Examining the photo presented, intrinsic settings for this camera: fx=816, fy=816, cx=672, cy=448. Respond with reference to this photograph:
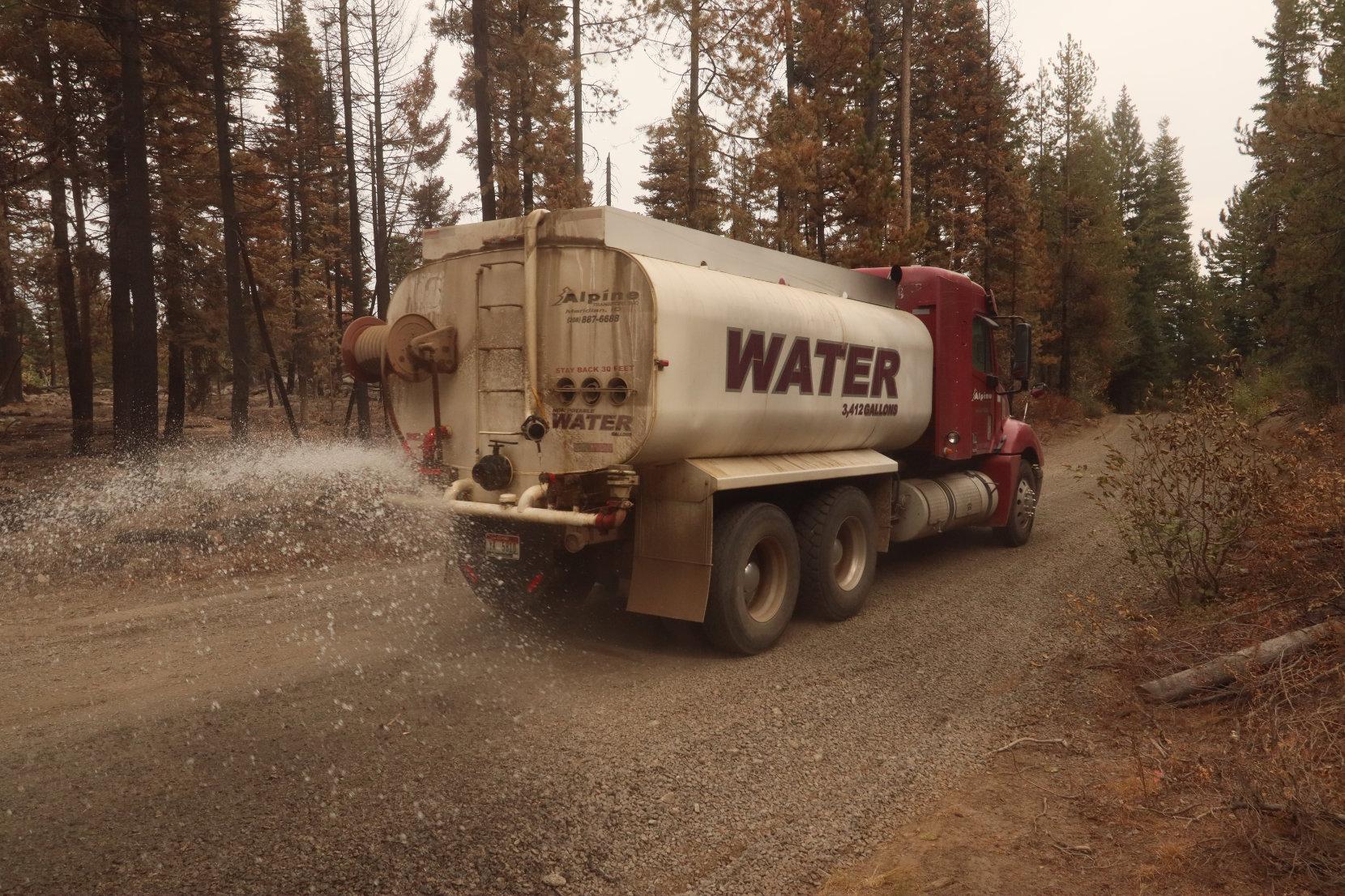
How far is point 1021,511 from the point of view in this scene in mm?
10750

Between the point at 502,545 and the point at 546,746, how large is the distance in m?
1.78

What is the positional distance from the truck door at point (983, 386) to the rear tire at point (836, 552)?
2.69 m

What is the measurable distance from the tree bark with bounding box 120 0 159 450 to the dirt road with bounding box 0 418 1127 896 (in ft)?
23.0

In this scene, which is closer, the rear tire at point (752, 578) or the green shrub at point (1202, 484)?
the rear tire at point (752, 578)

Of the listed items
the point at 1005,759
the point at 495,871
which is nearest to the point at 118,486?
the point at 495,871

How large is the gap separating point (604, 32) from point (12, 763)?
684 inches

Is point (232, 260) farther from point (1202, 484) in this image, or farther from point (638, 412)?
point (1202, 484)

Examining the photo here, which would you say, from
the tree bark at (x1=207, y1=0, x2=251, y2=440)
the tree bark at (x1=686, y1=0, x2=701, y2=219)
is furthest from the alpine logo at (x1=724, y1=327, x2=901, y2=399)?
the tree bark at (x1=207, y1=0, x2=251, y2=440)

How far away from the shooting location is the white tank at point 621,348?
5.47m

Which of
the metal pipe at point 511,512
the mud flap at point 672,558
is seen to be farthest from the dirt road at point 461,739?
the metal pipe at point 511,512

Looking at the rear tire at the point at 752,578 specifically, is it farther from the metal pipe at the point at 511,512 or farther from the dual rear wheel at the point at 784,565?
the metal pipe at the point at 511,512

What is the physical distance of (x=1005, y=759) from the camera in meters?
4.46

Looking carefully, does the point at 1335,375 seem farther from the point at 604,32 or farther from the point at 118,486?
the point at 118,486

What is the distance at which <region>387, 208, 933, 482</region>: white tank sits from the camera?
5.47 meters
